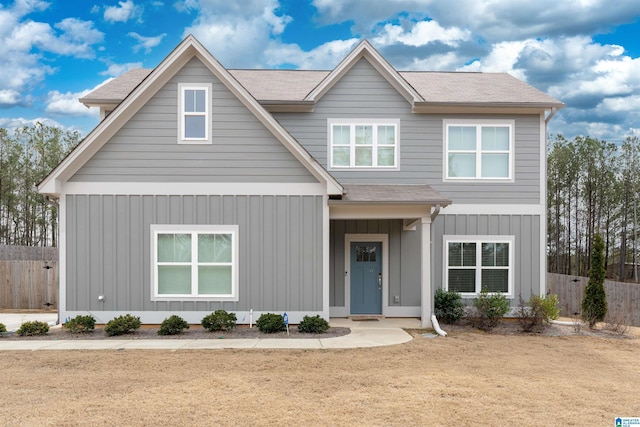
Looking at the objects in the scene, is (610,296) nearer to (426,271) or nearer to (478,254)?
(478,254)

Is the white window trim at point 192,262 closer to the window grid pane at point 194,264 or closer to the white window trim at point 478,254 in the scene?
the window grid pane at point 194,264

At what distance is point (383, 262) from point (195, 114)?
6.44 meters

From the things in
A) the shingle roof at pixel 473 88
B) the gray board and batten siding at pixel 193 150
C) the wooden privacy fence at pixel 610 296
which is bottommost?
the wooden privacy fence at pixel 610 296

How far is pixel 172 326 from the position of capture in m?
11.5

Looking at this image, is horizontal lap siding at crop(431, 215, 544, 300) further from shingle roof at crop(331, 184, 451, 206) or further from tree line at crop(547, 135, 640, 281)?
tree line at crop(547, 135, 640, 281)

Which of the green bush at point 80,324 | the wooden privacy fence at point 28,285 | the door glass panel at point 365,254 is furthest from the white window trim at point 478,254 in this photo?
the wooden privacy fence at point 28,285

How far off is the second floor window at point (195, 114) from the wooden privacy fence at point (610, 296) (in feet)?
42.2

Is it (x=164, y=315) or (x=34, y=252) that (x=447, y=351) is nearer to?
(x=164, y=315)

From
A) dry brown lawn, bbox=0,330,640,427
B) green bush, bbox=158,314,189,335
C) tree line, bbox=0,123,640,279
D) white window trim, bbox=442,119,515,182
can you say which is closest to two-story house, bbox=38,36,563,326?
green bush, bbox=158,314,189,335

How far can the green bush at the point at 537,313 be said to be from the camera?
12711 mm

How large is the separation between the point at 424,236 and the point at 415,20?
1209 centimetres

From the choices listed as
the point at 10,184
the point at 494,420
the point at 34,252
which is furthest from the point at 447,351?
the point at 10,184

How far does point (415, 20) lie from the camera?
2098 centimetres

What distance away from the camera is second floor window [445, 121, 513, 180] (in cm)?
1444
